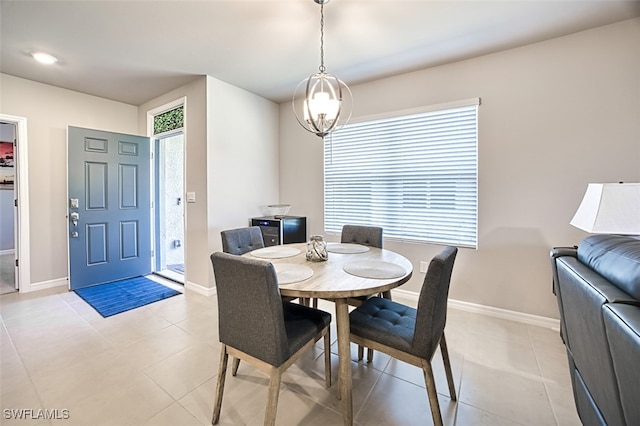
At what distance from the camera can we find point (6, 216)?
534cm

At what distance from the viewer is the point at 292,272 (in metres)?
1.64

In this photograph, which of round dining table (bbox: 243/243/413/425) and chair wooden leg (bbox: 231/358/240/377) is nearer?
round dining table (bbox: 243/243/413/425)

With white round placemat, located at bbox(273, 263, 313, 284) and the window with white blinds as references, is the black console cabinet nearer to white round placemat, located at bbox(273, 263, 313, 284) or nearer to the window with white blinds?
the window with white blinds

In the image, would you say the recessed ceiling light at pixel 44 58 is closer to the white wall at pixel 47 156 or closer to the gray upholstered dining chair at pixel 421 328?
the white wall at pixel 47 156

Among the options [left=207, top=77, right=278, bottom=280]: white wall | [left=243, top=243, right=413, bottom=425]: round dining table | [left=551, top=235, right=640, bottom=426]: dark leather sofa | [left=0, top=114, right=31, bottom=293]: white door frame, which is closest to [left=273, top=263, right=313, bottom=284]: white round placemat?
[left=243, top=243, right=413, bottom=425]: round dining table

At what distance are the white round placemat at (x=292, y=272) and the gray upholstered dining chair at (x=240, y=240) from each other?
0.65m

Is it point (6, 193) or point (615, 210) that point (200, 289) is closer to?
point (615, 210)

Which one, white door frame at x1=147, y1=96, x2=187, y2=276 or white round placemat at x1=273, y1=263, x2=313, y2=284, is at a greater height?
white door frame at x1=147, y1=96, x2=187, y2=276

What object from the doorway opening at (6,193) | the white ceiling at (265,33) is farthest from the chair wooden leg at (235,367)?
the doorway opening at (6,193)

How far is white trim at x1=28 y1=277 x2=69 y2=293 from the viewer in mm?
3359

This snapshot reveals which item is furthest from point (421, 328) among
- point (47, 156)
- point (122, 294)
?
point (47, 156)

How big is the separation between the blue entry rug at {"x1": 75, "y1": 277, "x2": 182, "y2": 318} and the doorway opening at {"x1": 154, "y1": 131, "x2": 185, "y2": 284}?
0.36 metres

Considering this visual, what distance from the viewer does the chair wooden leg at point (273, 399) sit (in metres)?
1.25

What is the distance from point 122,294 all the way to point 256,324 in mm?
2854
